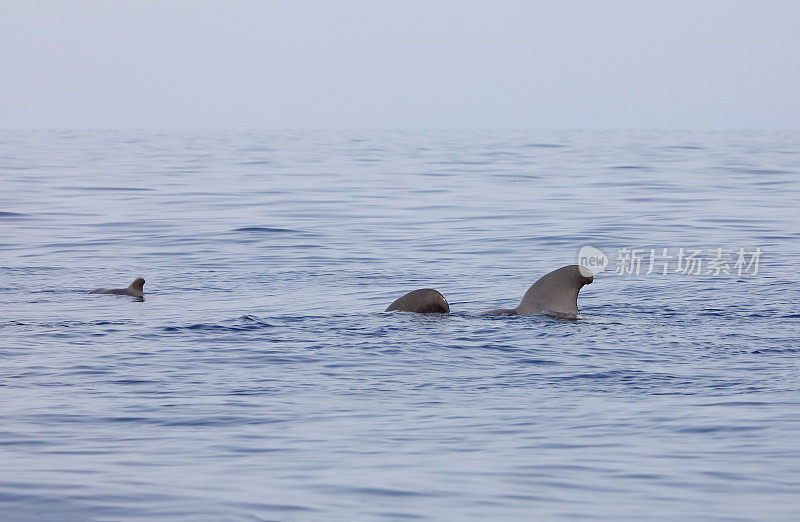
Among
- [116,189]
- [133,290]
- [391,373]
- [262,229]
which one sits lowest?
[391,373]

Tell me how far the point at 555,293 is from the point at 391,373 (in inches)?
120

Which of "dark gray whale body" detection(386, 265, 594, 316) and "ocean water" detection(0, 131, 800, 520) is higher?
"dark gray whale body" detection(386, 265, 594, 316)

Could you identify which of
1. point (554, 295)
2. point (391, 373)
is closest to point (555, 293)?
point (554, 295)

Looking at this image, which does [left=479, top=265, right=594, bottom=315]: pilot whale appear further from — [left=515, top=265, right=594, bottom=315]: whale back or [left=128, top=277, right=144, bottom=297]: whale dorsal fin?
[left=128, top=277, right=144, bottom=297]: whale dorsal fin

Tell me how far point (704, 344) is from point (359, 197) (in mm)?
19906

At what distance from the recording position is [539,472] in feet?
22.3

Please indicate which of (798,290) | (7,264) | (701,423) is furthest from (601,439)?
(7,264)

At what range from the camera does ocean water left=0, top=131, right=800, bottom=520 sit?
642 centimetres

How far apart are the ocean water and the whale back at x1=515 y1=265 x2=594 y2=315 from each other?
1.01 ft

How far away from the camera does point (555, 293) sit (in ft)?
39.8

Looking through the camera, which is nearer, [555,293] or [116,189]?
[555,293]


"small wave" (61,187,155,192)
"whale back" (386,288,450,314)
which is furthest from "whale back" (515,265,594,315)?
"small wave" (61,187,155,192)

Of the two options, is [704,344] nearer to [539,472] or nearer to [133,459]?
[539,472]

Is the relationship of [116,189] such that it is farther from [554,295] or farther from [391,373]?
[391,373]
